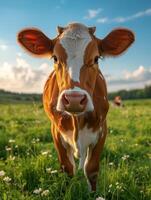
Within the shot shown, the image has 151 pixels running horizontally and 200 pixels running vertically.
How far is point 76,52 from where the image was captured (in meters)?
5.25

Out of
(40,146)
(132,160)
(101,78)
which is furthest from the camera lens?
(40,146)

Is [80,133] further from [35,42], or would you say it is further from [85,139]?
[35,42]

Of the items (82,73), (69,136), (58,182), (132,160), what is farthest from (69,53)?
(132,160)

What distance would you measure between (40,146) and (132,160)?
79.1 inches

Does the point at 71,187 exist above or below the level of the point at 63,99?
below

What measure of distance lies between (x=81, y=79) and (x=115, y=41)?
1208 mm

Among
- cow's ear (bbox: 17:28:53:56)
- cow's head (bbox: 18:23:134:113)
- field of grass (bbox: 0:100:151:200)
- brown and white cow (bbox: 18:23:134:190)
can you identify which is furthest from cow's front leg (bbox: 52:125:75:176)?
cow's ear (bbox: 17:28:53:56)

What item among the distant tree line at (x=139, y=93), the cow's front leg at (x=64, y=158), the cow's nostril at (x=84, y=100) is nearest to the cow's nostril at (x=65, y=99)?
the cow's nostril at (x=84, y=100)

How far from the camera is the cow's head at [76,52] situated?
470 cm

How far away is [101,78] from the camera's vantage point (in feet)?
20.1

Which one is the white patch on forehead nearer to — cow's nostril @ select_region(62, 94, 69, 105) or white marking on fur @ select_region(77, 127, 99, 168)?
cow's nostril @ select_region(62, 94, 69, 105)

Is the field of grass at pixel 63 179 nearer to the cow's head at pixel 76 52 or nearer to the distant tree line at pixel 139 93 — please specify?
the cow's head at pixel 76 52

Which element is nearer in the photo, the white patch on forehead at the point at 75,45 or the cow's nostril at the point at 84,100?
the cow's nostril at the point at 84,100

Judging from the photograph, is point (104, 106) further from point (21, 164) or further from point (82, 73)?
point (21, 164)
